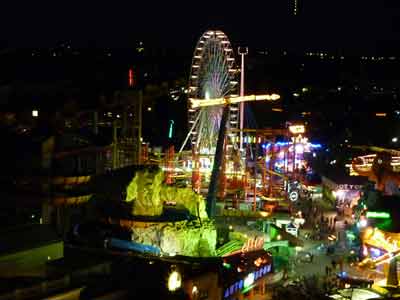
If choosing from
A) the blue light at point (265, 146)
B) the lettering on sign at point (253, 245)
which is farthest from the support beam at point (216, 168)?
the blue light at point (265, 146)

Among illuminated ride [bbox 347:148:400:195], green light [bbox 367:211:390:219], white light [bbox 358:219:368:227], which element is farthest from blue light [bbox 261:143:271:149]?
green light [bbox 367:211:390:219]

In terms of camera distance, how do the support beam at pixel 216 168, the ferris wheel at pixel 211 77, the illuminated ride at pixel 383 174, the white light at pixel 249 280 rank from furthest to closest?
the ferris wheel at pixel 211 77 → the illuminated ride at pixel 383 174 → the support beam at pixel 216 168 → the white light at pixel 249 280

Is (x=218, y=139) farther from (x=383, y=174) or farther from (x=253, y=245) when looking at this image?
(x=253, y=245)

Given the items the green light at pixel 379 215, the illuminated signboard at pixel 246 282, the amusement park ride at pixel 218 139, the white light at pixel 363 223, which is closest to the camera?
the illuminated signboard at pixel 246 282

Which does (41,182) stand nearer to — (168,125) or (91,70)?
(168,125)

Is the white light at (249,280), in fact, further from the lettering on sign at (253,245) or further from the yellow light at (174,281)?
the yellow light at (174,281)

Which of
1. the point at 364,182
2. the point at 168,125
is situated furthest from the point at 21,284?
the point at 168,125

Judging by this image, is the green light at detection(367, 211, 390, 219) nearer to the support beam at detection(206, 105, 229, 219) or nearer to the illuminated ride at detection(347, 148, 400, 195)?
the illuminated ride at detection(347, 148, 400, 195)
